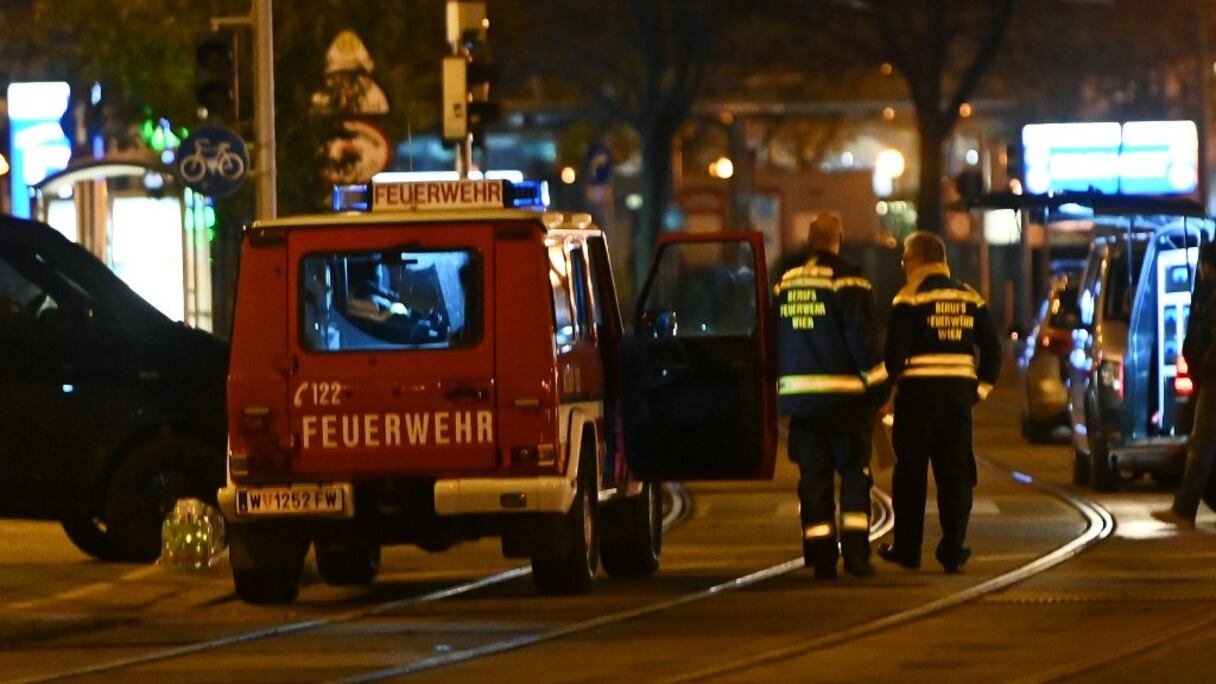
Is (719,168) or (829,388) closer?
(829,388)

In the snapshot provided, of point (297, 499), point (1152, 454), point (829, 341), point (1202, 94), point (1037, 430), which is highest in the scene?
point (1202, 94)

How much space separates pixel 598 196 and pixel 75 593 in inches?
777

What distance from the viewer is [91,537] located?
14.9 m

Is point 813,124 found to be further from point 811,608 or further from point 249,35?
point 811,608

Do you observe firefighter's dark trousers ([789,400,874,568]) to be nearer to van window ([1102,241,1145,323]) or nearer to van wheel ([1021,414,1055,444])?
van window ([1102,241,1145,323])

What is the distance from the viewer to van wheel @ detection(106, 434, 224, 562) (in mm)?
14414

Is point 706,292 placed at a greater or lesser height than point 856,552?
greater

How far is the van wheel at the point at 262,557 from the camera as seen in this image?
12.2 metres

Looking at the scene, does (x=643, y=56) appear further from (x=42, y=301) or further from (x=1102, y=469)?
(x=42, y=301)

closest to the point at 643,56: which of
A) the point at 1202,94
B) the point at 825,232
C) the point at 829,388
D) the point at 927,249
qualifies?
the point at 1202,94

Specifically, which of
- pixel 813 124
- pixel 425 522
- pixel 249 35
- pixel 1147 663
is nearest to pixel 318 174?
pixel 249 35

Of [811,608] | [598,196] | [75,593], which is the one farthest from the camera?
[598,196]

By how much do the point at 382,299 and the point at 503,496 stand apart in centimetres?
114

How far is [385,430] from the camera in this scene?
12.0m
